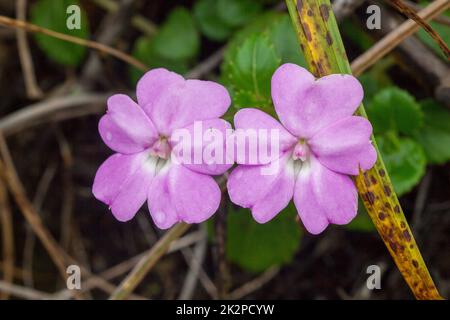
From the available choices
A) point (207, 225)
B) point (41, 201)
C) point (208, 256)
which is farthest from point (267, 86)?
point (41, 201)

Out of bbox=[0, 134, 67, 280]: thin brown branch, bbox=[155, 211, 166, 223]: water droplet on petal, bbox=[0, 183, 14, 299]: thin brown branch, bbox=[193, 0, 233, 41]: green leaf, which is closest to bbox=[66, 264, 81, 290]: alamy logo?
bbox=[0, 134, 67, 280]: thin brown branch

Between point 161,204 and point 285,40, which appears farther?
point 285,40

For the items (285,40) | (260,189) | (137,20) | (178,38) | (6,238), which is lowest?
(260,189)

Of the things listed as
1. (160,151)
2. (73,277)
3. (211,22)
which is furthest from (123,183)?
(211,22)

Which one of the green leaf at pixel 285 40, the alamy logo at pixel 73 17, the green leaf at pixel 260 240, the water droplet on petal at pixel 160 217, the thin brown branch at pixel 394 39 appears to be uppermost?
the alamy logo at pixel 73 17

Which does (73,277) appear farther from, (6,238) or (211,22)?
(211,22)

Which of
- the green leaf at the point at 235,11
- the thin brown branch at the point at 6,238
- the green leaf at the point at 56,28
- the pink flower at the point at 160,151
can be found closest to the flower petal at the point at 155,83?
the pink flower at the point at 160,151

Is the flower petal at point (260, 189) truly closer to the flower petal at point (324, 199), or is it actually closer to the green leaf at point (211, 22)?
the flower petal at point (324, 199)
